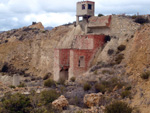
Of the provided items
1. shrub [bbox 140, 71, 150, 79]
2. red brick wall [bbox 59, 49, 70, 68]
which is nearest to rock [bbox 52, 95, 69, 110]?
shrub [bbox 140, 71, 150, 79]

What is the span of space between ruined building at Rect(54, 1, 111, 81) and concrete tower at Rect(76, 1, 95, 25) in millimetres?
894

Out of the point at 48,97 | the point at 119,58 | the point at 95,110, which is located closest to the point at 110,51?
the point at 119,58

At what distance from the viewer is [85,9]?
36.6 m

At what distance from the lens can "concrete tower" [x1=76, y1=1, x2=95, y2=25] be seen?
120ft

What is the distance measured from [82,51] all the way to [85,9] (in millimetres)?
7987

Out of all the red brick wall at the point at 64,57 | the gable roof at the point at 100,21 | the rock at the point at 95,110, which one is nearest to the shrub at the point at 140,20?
the gable roof at the point at 100,21

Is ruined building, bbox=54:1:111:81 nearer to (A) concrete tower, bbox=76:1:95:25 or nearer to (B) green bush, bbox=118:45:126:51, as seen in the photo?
(A) concrete tower, bbox=76:1:95:25

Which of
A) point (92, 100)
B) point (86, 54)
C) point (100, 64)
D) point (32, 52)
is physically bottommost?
point (92, 100)

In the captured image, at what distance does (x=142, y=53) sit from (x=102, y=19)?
45.5 ft

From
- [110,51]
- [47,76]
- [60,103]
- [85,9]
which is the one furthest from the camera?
[47,76]

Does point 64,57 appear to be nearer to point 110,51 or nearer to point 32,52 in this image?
point 110,51

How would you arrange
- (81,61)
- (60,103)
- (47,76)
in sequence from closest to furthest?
(60,103) < (81,61) < (47,76)

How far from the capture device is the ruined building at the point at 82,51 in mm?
30406

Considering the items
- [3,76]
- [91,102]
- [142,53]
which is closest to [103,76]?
[142,53]
